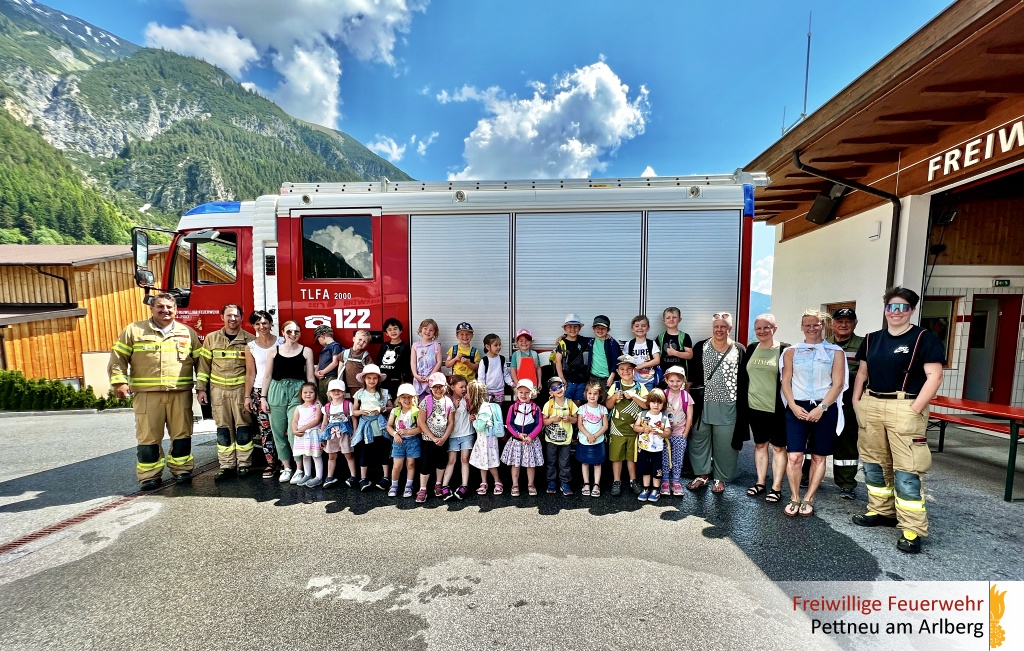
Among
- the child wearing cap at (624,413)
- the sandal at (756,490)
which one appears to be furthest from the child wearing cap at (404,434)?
the sandal at (756,490)

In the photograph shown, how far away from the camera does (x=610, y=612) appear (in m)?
2.52

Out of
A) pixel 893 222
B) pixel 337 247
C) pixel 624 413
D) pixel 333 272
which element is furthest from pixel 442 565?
pixel 893 222

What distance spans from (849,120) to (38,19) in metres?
235

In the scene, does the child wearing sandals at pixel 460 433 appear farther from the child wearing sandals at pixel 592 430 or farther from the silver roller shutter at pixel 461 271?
the child wearing sandals at pixel 592 430

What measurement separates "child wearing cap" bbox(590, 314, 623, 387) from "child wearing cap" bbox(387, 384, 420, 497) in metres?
1.98

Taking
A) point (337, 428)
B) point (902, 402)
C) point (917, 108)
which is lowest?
point (337, 428)

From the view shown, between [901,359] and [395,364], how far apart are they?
4659 mm

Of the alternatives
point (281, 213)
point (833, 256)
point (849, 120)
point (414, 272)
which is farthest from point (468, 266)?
point (833, 256)

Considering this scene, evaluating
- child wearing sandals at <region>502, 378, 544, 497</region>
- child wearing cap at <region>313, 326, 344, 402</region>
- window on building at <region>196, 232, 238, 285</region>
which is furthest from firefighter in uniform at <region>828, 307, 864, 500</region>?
window on building at <region>196, 232, 238, 285</region>

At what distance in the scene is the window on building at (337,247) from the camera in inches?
186

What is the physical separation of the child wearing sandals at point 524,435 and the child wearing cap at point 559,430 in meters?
A: 0.10

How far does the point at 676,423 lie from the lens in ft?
13.6

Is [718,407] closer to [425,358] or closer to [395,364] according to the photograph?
[425,358]

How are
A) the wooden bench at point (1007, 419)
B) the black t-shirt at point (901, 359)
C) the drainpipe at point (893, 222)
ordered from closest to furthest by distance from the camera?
the black t-shirt at point (901, 359) → the wooden bench at point (1007, 419) → the drainpipe at point (893, 222)
